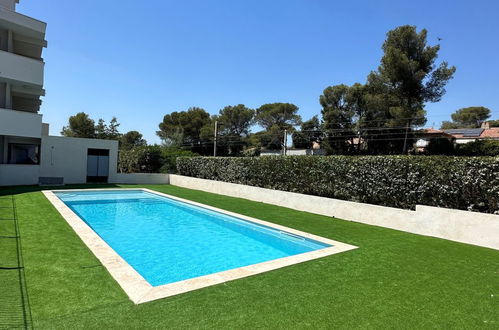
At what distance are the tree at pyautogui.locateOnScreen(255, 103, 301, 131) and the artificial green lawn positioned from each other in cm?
4038

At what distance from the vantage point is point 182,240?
8.90m

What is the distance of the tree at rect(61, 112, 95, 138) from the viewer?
46.3 m

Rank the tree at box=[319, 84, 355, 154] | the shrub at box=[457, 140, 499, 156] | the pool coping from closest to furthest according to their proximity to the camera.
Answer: the pool coping, the shrub at box=[457, 140, 499, 156], the tree at box=[319, 84, 355, 154]

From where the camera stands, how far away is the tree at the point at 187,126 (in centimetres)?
4862

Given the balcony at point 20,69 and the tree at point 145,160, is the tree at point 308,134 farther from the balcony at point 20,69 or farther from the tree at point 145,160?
the balcony at point 20,69

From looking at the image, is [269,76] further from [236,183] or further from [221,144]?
[221,144]

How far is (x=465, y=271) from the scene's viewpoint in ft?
18.5

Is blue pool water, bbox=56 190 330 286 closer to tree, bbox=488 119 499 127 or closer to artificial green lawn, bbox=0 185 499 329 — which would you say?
artificial green lawn, bbox=0 185 499 329

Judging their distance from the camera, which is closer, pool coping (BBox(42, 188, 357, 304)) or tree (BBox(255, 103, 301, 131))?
pool coping (BBox(42, 188, 357, 304))

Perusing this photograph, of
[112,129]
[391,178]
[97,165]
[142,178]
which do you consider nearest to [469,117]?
[391,178]

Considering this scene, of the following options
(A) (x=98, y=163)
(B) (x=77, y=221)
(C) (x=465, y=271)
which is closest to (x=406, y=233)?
(C) (x=465, y=271)

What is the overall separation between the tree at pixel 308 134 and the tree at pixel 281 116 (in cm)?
236

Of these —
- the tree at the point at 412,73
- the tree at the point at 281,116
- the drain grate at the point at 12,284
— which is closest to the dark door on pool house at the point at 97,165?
the drain grate at the point at 12,284

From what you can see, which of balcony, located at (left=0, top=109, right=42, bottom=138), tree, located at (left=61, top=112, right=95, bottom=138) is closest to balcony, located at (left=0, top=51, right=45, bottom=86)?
balcony, located at (left=0, top=109, right=42, bottom=138)
